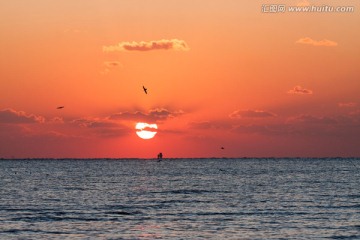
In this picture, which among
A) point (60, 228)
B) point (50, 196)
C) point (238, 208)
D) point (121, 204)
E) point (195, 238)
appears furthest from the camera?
point (50, 196)

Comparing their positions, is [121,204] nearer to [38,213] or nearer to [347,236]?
[38,213]

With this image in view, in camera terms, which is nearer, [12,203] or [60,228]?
[60,228]

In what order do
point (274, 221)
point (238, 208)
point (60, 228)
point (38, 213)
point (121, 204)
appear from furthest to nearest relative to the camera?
Answer: 1. point (121, 204)
2. point (238, 208)
3. point (38, 213)
4. point (274, 221)
5. point (60, 228)

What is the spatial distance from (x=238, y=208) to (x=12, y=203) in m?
32.2

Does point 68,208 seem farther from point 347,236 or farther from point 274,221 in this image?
point 347,236

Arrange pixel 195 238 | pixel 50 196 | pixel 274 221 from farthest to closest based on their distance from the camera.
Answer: pixel 50 196 → pixel 274 221 → pixel 195 238

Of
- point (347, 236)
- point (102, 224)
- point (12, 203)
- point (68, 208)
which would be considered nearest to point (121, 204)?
point (68, 208)

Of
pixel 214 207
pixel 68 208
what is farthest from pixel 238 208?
pixel 68 208

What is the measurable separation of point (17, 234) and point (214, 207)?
3147 centimetres

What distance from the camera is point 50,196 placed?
10450cm

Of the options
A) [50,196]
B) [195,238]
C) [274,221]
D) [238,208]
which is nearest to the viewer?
[195,238]

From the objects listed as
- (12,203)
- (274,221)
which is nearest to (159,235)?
(274,221)

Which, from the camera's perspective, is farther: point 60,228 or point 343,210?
point 343,210

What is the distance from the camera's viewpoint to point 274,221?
68500mm
